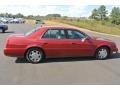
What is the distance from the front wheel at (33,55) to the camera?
10508mm

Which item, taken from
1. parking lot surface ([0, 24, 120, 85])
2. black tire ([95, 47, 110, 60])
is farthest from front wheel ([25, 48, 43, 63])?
black tire ([95, 47, 110, 60])

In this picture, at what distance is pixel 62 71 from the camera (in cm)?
910

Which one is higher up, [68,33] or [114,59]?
[68,33]

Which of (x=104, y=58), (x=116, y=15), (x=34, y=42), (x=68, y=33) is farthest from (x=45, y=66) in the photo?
(x=116, y=15)

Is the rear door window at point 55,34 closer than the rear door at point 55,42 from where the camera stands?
No

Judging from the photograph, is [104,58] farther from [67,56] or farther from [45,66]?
[45,66]

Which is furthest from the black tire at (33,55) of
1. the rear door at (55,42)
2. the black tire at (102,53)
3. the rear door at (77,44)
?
the black tire at (102,53)

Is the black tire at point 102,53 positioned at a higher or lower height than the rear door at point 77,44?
lower

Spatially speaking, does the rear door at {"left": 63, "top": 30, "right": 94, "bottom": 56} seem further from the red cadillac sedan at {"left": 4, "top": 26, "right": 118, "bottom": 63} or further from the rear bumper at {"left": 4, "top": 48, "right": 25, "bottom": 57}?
the rear bumper at {"left": 4, "top": 48, "right": 25, "bottom": 57}

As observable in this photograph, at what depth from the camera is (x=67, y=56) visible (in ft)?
36.1

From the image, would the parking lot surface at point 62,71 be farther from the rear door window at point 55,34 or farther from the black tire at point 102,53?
the rear door window at point 55,34
